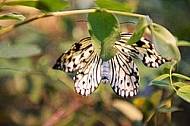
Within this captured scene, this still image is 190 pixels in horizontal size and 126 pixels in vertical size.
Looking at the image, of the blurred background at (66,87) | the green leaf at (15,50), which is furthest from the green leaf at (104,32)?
the blurred background at (66,87)

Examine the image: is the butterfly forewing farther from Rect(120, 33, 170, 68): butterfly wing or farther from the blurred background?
the blurred background

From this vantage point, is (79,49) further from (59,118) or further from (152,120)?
(59,118)

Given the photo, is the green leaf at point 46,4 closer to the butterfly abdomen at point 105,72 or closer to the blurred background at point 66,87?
the butterfly abdomen at point 105,72

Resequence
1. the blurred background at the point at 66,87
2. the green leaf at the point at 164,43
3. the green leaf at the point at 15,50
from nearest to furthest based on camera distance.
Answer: the green leaf at the point at 164,43 < the green leaf at the point at 15,50 < the blurred background at the point at 66,87

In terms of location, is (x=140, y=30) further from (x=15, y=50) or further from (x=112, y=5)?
(x=15, y=50)

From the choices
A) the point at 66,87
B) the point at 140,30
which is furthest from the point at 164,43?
the point at 66,87

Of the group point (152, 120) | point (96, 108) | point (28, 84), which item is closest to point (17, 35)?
point (28, 84)
